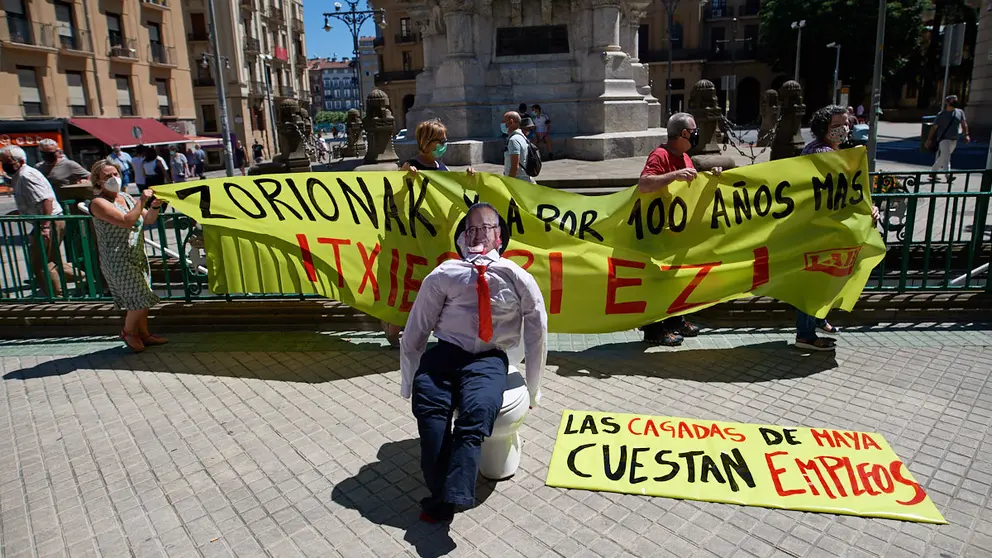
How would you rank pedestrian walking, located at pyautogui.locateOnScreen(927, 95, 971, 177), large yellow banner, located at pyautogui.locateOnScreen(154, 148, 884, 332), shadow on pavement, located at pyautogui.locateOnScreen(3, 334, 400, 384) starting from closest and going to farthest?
large yellow banner, located at pyautogui.locateOnScreen(154, 148, 884, 332)
shadow on pavement, located at pyautogui.locateOnScreen(3, 334, 400, 384)
pedestrian walking, located at pyautogui.locateOnScreen(927, 95, 971, 177)

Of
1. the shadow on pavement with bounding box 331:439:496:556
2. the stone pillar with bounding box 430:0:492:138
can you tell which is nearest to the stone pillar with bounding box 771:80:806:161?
the stone pillar with bounding box 430:0:492:138

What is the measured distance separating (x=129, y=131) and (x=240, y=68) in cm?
1827

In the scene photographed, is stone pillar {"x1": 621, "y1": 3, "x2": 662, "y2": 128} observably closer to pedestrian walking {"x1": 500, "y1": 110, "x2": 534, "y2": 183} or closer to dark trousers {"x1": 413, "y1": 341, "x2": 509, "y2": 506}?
pedestrian walking {"x1": 500, "y1": 110, "x2": 534, "y2": 183}

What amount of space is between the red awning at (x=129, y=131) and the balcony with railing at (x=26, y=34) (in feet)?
12.4

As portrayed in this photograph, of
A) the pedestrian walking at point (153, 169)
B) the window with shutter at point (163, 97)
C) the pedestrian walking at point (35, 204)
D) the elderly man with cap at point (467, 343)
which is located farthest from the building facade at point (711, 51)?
the elderly man with cap at point (467, 343)

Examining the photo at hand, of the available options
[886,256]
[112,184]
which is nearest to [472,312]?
[112,184]

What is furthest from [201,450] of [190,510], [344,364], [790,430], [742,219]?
[742,219]

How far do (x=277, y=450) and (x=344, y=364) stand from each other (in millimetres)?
1586

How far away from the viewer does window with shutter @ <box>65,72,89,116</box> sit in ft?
118

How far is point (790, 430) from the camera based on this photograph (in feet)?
15.3

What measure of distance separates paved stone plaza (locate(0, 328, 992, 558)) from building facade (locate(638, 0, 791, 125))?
6333 centimetres

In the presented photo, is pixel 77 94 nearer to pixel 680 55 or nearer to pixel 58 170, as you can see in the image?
pixel 58 170

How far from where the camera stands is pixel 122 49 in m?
39.2

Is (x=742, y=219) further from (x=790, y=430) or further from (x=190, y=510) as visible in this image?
(x=190, y=510)
